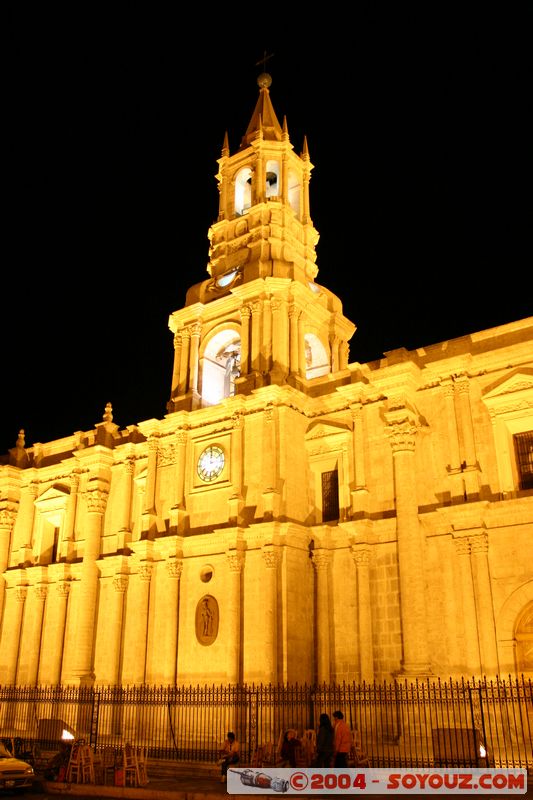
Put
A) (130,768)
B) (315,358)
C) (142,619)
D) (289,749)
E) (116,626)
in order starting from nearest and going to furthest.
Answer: (289,749)
(130,768)
(142,619)
(116,626)
(315,358)

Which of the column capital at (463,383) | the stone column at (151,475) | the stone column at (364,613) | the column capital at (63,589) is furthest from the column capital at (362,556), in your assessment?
the column capital at (63,589)

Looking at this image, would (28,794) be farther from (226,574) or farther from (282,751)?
(226,574)

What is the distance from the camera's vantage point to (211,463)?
2794 cm

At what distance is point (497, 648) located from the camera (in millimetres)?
20688

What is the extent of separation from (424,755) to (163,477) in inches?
574

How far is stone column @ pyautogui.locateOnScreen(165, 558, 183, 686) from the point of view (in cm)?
2586

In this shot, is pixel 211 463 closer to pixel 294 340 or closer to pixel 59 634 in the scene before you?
pixel 294 340

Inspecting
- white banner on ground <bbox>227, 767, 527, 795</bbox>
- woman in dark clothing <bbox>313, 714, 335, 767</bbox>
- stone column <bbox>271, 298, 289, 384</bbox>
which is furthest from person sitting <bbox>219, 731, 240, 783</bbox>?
stone column <bbox>271, 298, 289, 384</bbox>

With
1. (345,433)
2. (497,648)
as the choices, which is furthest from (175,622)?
(497,648)

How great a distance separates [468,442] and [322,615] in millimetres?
7465

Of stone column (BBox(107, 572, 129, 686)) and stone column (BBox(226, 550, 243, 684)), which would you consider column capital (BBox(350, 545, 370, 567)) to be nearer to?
stone column (BBox(226, 550, 243, 684))

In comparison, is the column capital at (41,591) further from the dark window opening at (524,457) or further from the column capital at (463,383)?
the dark window opening at (524,457)

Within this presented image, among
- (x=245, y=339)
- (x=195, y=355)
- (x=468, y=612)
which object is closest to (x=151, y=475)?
(x=195, y=355)

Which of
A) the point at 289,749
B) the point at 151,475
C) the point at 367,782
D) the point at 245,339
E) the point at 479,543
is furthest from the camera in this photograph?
the point at 151,475
